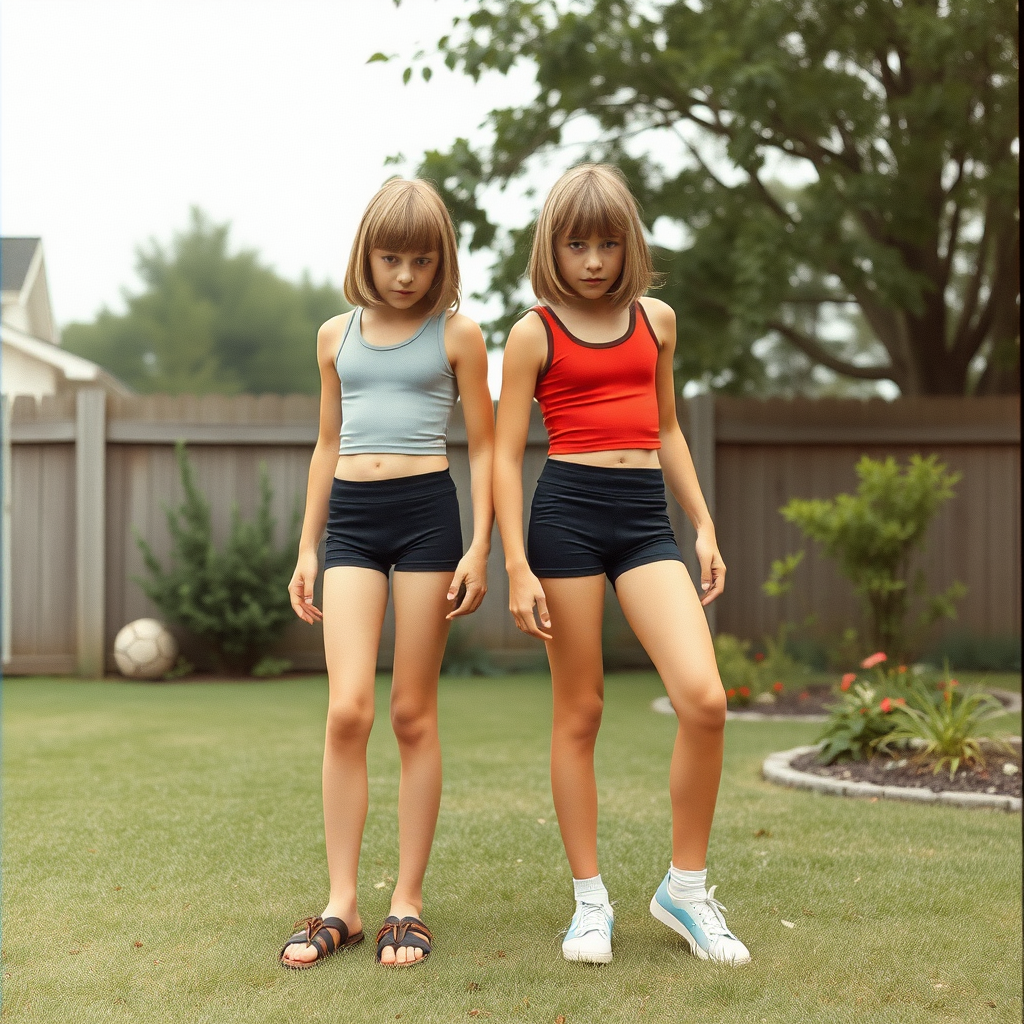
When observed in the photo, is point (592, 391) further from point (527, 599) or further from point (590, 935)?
point (590, 935)

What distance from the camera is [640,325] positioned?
2703 mm

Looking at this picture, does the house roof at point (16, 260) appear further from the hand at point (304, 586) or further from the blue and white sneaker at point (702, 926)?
the blue and white sneaker at point (702, 926)

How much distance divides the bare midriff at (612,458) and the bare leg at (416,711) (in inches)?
16.4

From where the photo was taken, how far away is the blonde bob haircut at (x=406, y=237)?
2.58 m

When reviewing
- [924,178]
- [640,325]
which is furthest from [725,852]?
[924,178]

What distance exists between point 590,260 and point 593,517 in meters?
0.61

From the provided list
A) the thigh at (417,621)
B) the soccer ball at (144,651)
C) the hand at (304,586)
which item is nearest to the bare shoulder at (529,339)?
the thigh at (417,621)

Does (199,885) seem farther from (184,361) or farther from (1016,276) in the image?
(184,361)

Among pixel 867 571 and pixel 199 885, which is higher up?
pixel 867 571

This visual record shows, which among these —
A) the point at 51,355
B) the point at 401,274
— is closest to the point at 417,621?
the point at 401,274

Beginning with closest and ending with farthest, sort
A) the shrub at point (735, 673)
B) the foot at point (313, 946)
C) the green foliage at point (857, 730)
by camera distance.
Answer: the foot at point (313, 946)
the green foliage at point (857, 730)
the shrub at point (735, 673)

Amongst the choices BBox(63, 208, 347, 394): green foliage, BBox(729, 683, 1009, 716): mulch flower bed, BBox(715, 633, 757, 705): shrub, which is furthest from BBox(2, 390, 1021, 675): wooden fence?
BBox(63, 208, 347, 394): green foliage

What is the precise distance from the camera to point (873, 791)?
4.28 meters

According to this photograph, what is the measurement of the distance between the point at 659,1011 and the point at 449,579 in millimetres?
1063
